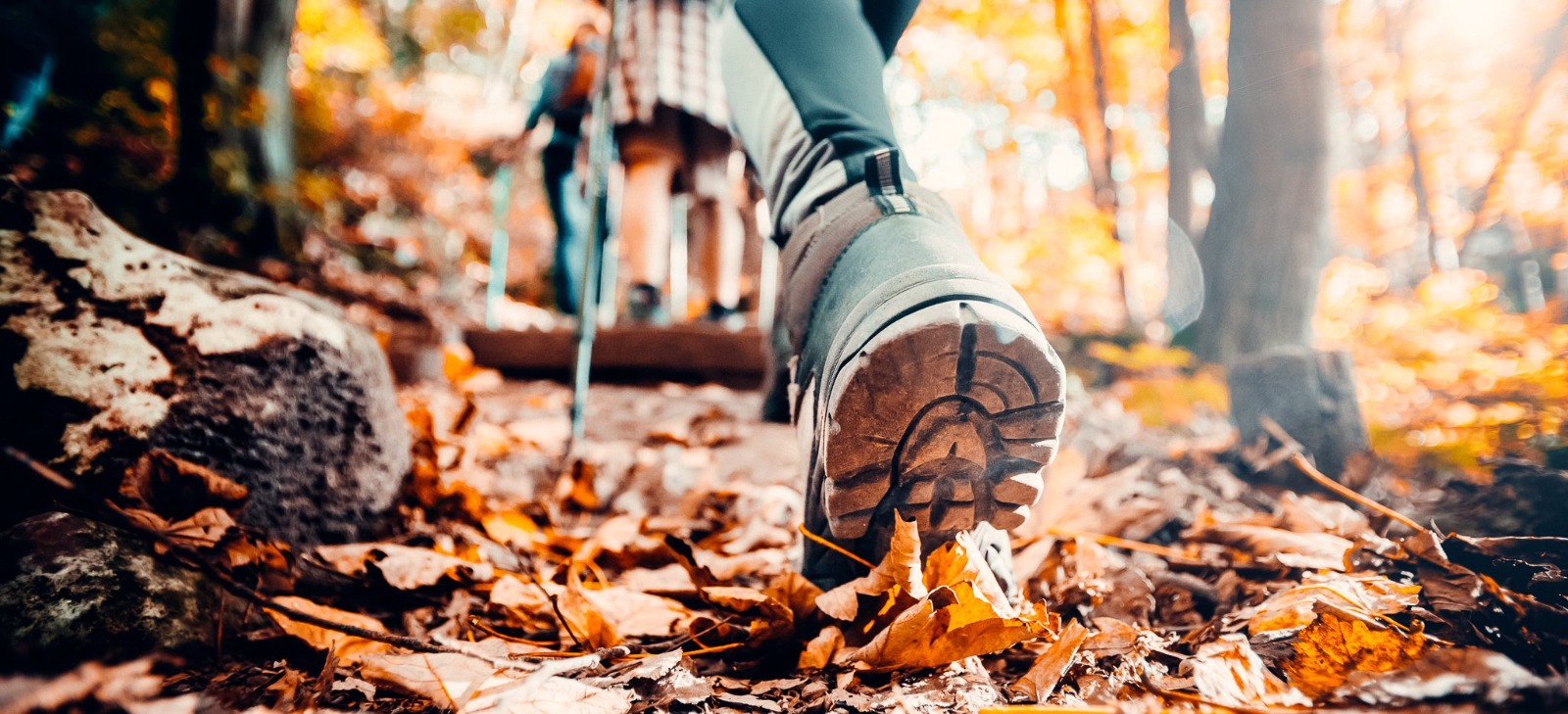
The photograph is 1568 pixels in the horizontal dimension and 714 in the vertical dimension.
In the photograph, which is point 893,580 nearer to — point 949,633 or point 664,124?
point 949,633

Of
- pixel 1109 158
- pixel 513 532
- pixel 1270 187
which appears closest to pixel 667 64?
pixel 513 532

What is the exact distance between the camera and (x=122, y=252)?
1.01 m

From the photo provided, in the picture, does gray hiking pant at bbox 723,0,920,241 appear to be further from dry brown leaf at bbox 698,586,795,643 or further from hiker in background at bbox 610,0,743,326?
hiker in background at bbox 610,0,743,326

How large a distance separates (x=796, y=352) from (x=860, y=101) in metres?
0.39

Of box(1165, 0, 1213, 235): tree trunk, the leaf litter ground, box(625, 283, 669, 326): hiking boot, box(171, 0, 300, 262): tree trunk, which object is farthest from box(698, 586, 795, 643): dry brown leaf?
box(1165, 0, 1213, 235): tree trunk

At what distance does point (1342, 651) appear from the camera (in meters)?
0.69

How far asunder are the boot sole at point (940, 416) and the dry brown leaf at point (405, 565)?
54cm

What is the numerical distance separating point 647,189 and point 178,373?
80.9 inches

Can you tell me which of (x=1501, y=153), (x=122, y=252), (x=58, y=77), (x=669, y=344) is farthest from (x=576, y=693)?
(x=1501, y=153)

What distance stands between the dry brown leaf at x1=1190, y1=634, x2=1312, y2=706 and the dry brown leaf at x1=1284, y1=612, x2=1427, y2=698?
0.02m

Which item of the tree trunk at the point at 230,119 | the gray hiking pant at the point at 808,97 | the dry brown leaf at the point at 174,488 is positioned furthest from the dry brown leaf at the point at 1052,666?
the tree trunk at the point at 230,119

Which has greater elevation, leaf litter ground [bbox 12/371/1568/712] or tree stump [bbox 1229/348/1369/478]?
tree stump [bbox 1229/348/1369/478]

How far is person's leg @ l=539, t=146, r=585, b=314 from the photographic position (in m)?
3.74

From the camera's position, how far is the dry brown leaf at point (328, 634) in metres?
0.76
